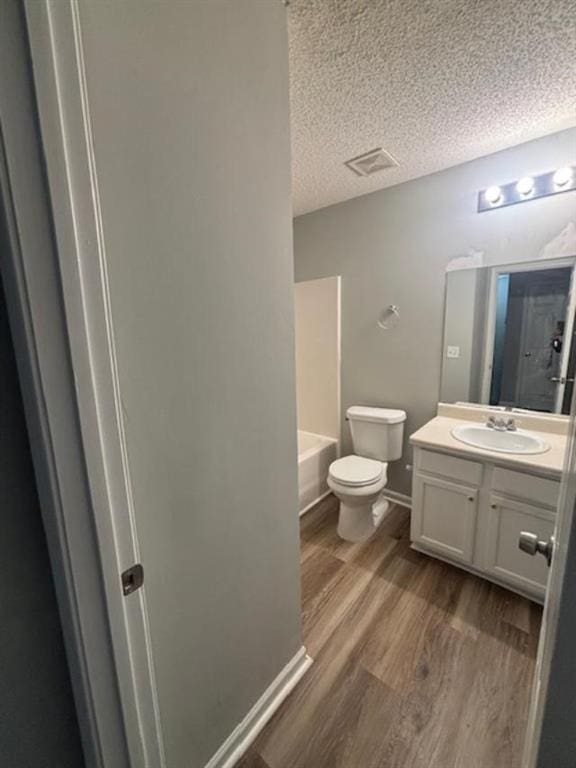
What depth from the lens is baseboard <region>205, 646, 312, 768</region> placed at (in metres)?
1.04

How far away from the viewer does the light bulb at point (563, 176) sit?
5.31ft

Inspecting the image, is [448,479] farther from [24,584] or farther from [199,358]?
[24,584]

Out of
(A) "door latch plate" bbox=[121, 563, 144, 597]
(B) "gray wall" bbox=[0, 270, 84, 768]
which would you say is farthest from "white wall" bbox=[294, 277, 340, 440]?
(B) "gray wall" bbox=[0, 270, 84, 768]

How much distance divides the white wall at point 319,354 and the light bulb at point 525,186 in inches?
49.0

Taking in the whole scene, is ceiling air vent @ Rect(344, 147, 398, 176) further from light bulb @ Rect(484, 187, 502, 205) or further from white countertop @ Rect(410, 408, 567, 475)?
white countertop @ Rect(410, 408, 567, 475)

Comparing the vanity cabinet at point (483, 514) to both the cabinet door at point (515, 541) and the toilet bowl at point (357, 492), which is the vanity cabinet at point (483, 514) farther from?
the toilet bowl at point (357, 492)

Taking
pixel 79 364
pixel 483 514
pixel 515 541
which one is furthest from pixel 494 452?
pixel 79 364

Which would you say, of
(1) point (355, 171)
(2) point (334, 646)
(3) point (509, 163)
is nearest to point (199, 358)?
(2) point (334, 646)

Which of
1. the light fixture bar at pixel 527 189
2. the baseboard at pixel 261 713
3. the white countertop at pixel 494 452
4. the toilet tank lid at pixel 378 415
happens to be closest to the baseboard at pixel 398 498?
the toilet tank lid at pixel 378 415

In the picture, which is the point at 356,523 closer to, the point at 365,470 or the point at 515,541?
the point at 365,470

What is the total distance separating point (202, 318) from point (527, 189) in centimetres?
202

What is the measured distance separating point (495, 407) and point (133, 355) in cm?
214

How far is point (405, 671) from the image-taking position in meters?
1.33

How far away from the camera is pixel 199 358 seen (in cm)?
81
